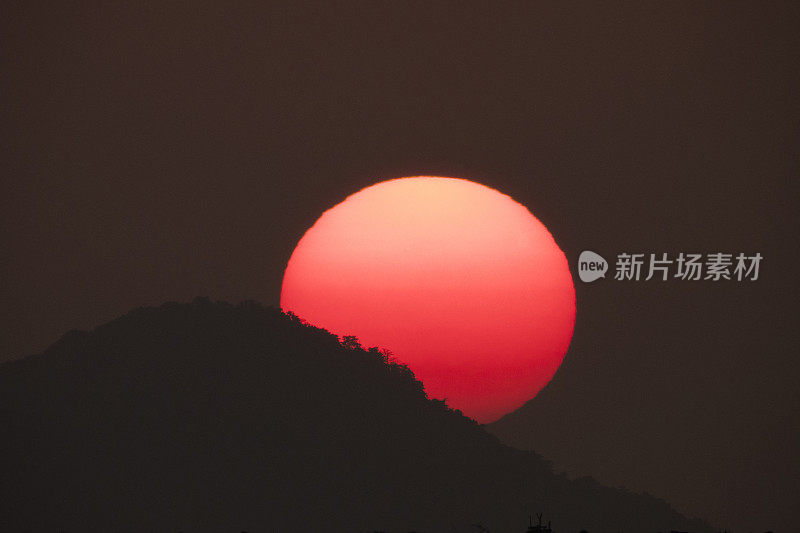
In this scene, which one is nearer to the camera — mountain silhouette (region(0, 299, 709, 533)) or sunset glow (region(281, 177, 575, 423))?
mountain silhouette (region(0, 299, 709, 533))

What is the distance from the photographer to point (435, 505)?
96.8ft

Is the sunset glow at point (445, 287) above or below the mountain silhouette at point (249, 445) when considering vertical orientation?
above

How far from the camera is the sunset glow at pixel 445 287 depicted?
36.9 metres

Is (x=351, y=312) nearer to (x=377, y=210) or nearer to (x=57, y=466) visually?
(x=377, y=210)

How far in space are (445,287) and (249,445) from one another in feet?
31.8

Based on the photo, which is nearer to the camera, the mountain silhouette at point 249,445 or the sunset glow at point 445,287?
the mountain silhouette at point 249,445

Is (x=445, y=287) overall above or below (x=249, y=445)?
above

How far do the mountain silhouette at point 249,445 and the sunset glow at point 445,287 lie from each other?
2.36 m

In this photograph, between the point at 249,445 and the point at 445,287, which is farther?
the point at 445,287

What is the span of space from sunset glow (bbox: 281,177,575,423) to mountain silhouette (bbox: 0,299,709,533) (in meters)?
2.36

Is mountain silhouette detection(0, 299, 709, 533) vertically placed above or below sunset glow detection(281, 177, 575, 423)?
below

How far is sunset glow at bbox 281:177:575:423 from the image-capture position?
36.9 metres

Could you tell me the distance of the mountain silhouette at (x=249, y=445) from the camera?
2847 centimetres

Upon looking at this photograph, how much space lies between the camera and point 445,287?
3691 centimetres
